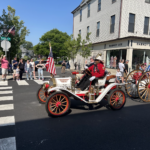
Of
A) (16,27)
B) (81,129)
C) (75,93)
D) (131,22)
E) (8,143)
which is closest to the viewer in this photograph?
(8,143)

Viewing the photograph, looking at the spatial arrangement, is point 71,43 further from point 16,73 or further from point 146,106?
point 146,106

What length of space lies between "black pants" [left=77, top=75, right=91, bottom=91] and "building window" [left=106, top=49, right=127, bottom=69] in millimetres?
13640

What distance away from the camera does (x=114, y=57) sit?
19500 mm

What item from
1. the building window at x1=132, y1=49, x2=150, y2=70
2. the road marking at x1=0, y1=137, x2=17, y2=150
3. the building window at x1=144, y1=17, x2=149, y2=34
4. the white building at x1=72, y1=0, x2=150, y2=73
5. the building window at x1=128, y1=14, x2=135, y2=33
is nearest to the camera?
the road marking at x1=0, y1=137, x2=17, y2=150

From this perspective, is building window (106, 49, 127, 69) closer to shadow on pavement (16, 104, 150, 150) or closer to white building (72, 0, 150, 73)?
white building (72, 0, 150, 73)

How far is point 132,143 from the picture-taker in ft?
11.1

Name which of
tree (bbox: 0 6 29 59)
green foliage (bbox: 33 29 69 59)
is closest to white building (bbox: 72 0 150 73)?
tree (bbox: 0 6 29 59)

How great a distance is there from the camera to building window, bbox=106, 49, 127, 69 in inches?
717

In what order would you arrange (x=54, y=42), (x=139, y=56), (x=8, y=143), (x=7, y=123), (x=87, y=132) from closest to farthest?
(x=8, y=143) → (x=87, y=132) → (x=7, y=123) → (x=139, y=56) → (x=54, y=42)

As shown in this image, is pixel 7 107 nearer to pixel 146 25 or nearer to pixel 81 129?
pixel 81 129

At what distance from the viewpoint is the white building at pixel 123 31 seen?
57.6ft

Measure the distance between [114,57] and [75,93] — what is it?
15.3 m

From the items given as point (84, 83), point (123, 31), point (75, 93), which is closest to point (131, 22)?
point (123, 31)

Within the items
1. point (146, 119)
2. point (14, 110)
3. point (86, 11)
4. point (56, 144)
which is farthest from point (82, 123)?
point (86, 11)
